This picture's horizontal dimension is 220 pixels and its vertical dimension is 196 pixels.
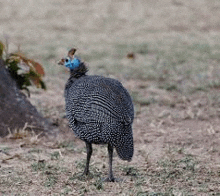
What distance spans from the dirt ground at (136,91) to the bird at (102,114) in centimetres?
39

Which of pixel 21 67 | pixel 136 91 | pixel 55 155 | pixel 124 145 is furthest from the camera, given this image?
pixel 136 91

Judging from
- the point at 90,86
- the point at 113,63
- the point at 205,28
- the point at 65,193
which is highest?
the point at 205,28

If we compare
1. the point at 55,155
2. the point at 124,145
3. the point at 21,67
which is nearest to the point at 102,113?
the point at 124,145

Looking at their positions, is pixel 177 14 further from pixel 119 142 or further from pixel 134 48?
pixel 119 142

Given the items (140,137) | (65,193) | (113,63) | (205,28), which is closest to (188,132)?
(140,137)

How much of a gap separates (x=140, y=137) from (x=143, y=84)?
8.22 ft

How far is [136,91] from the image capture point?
7672 millimetres

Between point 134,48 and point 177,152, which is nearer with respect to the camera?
point 177,152

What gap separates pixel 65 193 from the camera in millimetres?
3752

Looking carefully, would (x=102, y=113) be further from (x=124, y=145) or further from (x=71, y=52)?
(x=71, y=52)

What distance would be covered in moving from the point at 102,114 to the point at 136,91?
3.94 meters

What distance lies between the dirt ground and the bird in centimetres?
39

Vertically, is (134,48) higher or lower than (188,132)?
higher

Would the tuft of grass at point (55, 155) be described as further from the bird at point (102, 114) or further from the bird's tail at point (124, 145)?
the bird's tail at point (124, 145)
